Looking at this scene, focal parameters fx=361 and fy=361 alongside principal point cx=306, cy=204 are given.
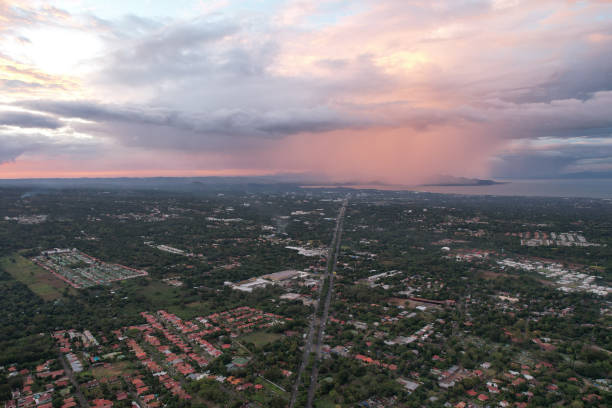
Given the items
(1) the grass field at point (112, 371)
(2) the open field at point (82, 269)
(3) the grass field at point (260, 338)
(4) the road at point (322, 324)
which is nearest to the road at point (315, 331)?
(4) the road at point (322, 324)

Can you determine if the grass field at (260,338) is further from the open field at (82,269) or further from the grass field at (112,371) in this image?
the open field at (82,269)

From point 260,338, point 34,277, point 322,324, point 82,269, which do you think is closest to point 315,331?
point 322,324

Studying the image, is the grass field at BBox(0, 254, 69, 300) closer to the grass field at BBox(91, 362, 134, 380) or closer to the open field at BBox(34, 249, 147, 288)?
the open field at BBox(34, 249, 147, 288)

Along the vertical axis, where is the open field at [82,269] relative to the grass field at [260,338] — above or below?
above

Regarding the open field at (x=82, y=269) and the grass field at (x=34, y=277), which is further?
the open field at (x=82, y=269)

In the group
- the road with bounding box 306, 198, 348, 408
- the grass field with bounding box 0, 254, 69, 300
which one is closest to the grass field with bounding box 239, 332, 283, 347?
the road with bounding box 306, 198, 348, 408
